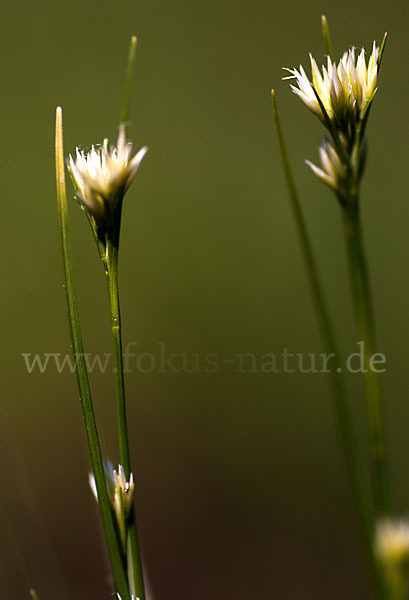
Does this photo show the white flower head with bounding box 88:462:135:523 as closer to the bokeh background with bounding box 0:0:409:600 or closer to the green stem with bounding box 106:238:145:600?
the green stem with bounding box 106:238:145:600

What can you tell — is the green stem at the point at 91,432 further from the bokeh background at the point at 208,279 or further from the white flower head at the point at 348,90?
the bokeh background at the point at 208,279

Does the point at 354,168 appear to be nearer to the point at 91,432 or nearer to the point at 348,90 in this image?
the point at 348,90

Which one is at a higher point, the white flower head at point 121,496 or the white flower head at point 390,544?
the white flower head at point 390,544

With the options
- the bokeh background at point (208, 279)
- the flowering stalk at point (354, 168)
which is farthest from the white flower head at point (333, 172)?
the bokeh background at point (208, 279)

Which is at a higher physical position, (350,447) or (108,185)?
(108,185)

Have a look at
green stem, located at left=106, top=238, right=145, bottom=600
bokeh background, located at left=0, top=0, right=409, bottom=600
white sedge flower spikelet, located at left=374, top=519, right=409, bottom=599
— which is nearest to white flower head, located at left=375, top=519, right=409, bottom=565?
white sedge flower spikelet, located at left=374, top=519, right=409, bottom=599

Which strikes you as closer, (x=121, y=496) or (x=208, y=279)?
(x=121, y=496)

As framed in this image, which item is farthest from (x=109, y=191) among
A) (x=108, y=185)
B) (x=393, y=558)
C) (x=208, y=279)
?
(x=208, y=279)
